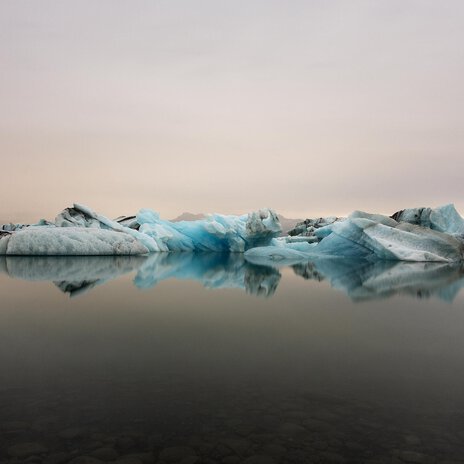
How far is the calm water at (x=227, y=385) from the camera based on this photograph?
→ 1599 mm

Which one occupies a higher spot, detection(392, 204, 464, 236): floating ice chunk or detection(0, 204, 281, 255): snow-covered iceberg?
detection(392, 204, 464, 236): floating ice chunk

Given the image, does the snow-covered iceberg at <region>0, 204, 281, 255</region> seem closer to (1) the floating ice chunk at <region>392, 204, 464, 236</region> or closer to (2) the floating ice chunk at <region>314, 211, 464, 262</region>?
(2) the floating ice chunk at <region>314, 211, 464, 262</region>

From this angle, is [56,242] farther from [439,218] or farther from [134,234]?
[439,218]

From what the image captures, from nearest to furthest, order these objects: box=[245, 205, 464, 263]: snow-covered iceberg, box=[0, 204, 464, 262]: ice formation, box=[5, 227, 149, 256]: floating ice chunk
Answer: box=[5, 227, 149, 256]: floating ice chunk → box=[0, 204, 464, 262]: ice formation → box=[245, 205, 464, 263]: snow-covered iceberg

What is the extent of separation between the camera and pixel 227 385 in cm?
220

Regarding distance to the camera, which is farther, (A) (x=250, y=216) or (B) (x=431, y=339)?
(A) (x=250, y=216)

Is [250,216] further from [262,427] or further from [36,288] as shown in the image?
[262,427]

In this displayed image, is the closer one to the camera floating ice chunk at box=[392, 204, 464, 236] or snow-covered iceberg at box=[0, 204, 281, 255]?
snow-covered iceberg at box=[0, 204, 281, 255]

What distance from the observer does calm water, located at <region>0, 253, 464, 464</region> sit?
5.24 ft

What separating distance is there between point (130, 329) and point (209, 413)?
1813mm

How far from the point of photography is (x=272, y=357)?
9.09ft

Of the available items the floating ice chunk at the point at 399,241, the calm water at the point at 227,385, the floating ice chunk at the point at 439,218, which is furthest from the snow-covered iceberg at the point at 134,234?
the calm water at the point at 227,385

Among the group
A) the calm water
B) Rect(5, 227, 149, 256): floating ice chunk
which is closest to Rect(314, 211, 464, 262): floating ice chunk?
Rect(5, 227, 149, 256): floating ice chunk

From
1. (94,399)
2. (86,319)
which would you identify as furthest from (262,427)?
(86,319)
